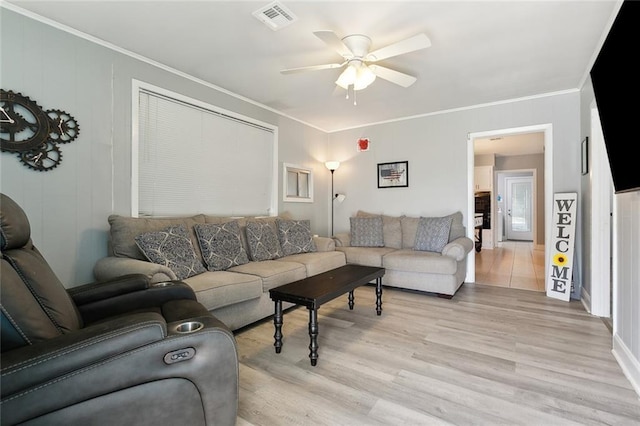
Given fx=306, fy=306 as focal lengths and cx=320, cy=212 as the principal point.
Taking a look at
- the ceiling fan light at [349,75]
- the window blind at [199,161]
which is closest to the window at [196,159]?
the window blind at [199,161]

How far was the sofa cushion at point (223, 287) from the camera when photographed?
90.2 inches

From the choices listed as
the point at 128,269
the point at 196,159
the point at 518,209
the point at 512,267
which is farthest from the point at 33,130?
the point at 518,209

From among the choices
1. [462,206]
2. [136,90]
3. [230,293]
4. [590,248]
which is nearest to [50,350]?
[230,293]

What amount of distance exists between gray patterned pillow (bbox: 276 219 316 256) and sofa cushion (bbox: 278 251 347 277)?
0.11 metres

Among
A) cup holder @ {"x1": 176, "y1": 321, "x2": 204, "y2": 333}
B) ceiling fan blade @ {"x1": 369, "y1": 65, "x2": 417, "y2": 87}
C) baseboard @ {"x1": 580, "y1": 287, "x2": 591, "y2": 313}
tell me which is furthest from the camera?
baseboard @ {"x1": 580, "y1": 287, "x2": 591, "y2": 313}

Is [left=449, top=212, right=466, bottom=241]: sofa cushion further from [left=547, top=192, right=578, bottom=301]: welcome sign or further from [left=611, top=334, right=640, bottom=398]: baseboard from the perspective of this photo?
[left=611, top=334, right=640, bottom=398]: baseboard

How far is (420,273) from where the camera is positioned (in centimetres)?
377

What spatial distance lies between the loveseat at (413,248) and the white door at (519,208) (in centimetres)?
668

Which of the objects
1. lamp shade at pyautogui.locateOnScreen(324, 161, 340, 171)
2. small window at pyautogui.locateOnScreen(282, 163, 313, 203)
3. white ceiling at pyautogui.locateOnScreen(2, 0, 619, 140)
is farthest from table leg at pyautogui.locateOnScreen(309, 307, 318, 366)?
lamp shade at pyautogui.locateOnScreen(324, 161, 340, 171)

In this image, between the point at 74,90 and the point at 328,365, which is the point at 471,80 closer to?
the point at 328,365

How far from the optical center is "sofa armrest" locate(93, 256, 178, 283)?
213cm

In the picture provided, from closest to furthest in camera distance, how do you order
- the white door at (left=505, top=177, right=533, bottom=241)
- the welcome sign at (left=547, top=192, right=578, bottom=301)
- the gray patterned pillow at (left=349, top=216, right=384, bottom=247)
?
the welcome sign at (left=547, top=192, right=578, bottom=301), the gray patterned pillow at (left=349, top=216, right=384, bottom=247), the white door at (left=505, top=177, right=533, bottom=241)

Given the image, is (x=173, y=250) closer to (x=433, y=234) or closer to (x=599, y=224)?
(x=433, y=234)

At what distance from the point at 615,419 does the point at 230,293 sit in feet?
7.92
